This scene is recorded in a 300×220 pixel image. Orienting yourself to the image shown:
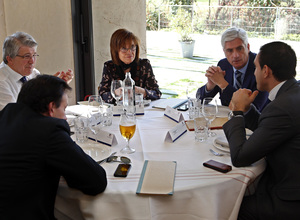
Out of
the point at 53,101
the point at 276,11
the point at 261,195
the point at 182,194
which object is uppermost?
the point at 276,11

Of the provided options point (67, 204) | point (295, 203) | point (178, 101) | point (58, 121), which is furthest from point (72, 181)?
point (178, 101)

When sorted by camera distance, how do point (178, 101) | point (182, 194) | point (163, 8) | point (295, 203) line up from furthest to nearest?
point (163, 8) → point (178, 101) → point (295, 203) → point (182, 194)

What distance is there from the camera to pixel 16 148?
1217 mm

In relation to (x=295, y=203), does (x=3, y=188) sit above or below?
above

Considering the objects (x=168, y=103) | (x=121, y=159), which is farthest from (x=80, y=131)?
(x=168, y=103)

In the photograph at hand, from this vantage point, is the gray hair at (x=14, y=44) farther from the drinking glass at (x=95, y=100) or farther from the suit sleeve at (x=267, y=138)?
the suit sleeve at (x=267, y=138)

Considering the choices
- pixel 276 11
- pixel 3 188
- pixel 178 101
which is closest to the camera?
pixel 3 188

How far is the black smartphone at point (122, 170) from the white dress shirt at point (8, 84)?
51.5 inches

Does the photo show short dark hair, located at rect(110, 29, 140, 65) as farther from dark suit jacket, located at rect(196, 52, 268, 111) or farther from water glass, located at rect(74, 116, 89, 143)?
water glass, located at rect(74, 116, 89, 143)

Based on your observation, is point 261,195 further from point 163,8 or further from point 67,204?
point 163,8

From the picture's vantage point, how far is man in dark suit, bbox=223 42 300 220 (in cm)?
145

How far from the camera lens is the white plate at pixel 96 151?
5.17 ft

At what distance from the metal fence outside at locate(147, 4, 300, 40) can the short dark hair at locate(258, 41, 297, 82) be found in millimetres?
3456

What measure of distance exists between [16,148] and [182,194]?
68 centimetres
